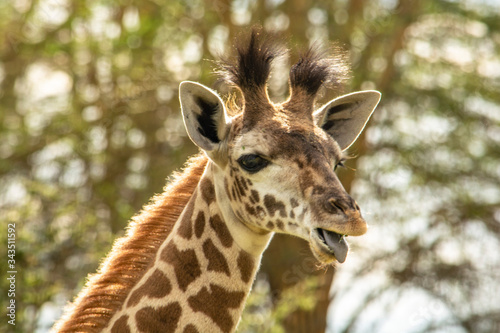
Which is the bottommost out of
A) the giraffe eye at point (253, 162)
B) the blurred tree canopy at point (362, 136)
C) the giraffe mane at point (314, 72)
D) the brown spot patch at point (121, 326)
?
the blurred tree canopy at point (362, 136)

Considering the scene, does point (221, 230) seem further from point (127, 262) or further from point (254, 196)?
point (127, 262)

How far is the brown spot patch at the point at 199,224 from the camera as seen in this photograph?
22.6ft

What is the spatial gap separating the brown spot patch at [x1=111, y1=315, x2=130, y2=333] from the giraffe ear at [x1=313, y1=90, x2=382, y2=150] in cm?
281

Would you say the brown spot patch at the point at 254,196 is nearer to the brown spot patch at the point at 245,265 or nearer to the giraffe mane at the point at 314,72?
the brown spot patch at the point at 245,265

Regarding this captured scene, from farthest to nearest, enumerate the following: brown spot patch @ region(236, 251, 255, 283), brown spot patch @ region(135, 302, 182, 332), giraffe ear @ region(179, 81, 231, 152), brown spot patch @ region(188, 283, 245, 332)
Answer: giraffe ear @ region(179, 81, 231, 152)
brown spot patch @ region(236, 251, 255, 283)
brown spot patch @ region(188, 283, 245, 332)
brown spot patch @ region(135, 302, 182, 332)

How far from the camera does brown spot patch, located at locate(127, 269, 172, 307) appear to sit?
21.6 ft

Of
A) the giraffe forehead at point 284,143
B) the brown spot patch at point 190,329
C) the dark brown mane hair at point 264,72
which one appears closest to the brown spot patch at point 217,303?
the brown spot patch at point 190,329

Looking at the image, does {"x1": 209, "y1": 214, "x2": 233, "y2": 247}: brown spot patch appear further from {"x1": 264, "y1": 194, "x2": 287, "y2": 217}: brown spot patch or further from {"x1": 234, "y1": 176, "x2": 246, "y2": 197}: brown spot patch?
{"x1": 264, "y1": 194, "x2": 287, "y2": 217}: brown spot patch

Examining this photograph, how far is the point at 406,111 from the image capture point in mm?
18641

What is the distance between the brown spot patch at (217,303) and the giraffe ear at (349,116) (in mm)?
2100

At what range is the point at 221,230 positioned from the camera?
6898 millimetres

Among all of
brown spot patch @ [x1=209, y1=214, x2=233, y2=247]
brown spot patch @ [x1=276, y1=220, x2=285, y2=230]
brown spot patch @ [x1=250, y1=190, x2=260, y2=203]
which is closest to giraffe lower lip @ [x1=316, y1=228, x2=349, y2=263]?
brown spot patch @ [x1=276, y1=220, x2=285, y2=230]

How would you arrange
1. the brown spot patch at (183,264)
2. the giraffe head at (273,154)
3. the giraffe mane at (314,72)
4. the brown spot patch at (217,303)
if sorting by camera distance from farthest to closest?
the giraffe mane at (314,72) < the brown spot patch at (183,264) < the brown spot patch at (217,303) < the giraffe head at (273,154)

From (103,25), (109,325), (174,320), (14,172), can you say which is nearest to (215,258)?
(174,320)
